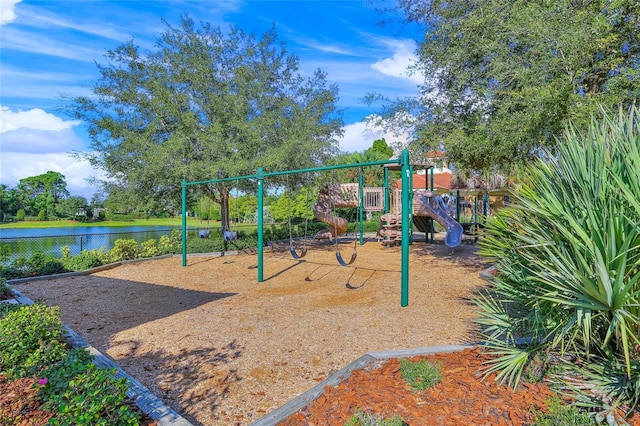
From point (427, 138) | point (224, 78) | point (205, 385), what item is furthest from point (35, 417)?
point (224, 78)

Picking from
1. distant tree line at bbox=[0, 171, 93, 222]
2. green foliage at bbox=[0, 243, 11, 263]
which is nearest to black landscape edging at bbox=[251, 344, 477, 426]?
green foliage at bbox=[0, 243, 11, 263]

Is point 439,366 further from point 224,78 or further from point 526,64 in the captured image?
point 224,78

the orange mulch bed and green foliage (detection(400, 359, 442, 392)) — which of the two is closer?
the orange mulch bed

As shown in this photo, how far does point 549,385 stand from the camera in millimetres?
2484

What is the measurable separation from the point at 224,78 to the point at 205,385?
9.58m

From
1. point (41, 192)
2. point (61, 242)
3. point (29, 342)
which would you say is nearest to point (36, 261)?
point (61, 242)

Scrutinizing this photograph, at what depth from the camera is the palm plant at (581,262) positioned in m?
2.09

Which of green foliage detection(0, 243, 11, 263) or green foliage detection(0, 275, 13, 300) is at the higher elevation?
green foliage detection(0, 243, 11, 263)

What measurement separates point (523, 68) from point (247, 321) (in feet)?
18.5

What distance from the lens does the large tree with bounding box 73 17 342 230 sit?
9.35 m

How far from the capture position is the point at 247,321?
4809 mm

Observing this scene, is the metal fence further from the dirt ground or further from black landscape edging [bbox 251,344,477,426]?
black landscape edging [bbox 251,344,477,426]

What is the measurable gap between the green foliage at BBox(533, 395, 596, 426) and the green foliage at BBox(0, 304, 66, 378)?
357 centimetres

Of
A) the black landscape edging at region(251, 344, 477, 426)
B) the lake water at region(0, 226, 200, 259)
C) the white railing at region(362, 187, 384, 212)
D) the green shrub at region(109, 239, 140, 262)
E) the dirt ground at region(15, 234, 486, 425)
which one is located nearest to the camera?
the black landscape edging at region(251, 344, 477, 426)
